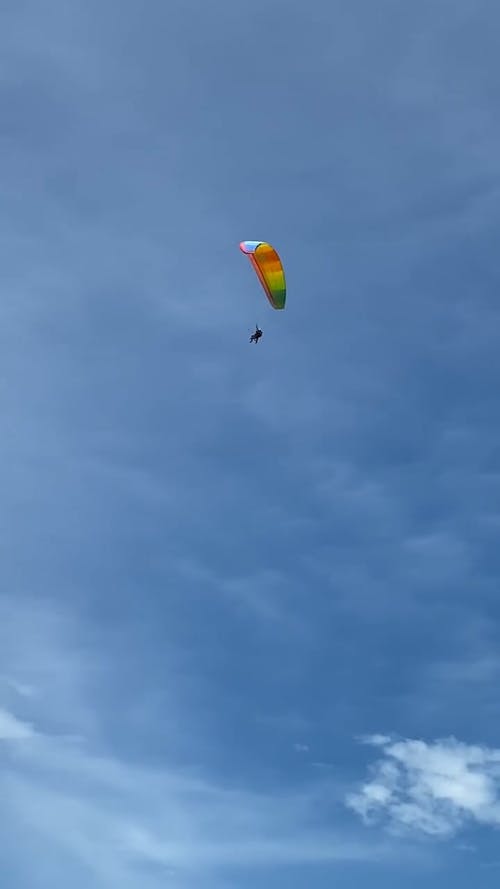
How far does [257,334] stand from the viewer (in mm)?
172375

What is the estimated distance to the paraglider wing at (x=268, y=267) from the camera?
6535 inches

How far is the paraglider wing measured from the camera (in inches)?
6535

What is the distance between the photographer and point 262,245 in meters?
166

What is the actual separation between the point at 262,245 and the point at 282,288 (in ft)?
20.8

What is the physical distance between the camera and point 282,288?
166m

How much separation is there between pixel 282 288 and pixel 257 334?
8.88 metres

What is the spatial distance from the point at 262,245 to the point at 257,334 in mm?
12984

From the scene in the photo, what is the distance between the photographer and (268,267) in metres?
166
